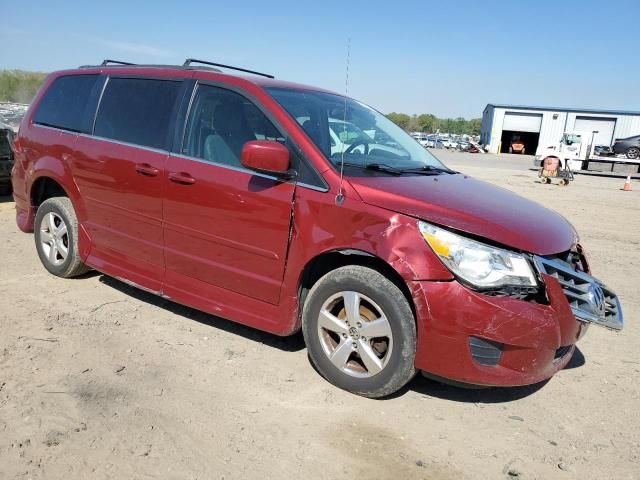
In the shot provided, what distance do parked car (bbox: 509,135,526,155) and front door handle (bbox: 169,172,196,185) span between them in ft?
185

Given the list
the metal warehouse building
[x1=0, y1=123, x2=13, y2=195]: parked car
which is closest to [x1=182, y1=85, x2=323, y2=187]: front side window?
[x1=0, y1=123, x2=13, y2=195]: parked car

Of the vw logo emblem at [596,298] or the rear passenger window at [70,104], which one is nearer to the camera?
the vw logo emblem at [596,298]

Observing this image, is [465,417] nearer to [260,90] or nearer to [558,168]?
[260,90]

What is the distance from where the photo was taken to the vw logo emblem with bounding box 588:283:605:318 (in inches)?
123

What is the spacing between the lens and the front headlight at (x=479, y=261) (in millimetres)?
2826

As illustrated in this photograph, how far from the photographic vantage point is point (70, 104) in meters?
4.81

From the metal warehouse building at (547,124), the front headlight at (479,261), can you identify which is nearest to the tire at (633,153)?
the metal warehouse building at (547,124)

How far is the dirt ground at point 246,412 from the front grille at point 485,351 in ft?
1.35

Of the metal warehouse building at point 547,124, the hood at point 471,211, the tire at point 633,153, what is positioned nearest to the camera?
the hood at point 471,211

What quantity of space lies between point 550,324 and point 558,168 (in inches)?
750

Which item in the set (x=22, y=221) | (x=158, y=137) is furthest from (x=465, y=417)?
(x=22, y=221)

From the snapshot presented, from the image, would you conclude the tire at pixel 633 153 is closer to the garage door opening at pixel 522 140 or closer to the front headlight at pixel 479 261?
the garage door opening at pixel 522 140

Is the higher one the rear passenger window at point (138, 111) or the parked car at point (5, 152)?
the rear passenger window at point (138, 111)

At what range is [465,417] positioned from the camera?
311cm
